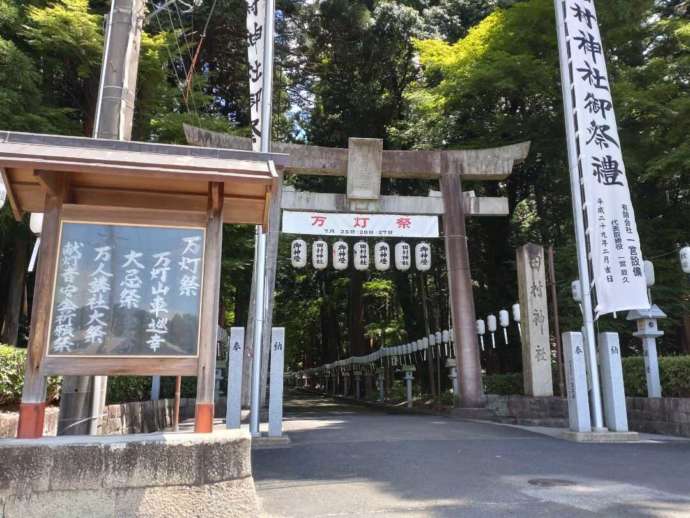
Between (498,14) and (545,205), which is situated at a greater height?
(498,14)

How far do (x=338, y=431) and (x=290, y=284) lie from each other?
2075cm

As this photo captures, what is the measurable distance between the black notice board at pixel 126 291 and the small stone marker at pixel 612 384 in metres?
7.61

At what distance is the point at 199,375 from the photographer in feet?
15.4

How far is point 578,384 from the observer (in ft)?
30.9

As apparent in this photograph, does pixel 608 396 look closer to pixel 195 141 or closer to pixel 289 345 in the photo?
pixel 195 141

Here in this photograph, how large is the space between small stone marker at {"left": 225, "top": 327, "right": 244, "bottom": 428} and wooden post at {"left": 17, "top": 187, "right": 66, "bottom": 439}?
14.8 feet

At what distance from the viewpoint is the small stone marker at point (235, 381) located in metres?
8.84

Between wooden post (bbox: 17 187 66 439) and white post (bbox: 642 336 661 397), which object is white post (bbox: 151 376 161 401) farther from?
white post (bbox: 642 336 661 397)

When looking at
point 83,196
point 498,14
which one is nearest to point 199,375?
point 83,196

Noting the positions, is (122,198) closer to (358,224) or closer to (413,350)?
(358,224)

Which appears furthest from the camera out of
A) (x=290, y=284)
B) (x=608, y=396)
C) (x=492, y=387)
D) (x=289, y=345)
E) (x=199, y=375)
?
(x=289, y=345)

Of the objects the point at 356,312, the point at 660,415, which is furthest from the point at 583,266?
the point at 356,312

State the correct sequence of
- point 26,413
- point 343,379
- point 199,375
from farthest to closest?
point 343,379, point 199,375, point 26,413

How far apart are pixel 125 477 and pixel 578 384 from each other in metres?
7.69
